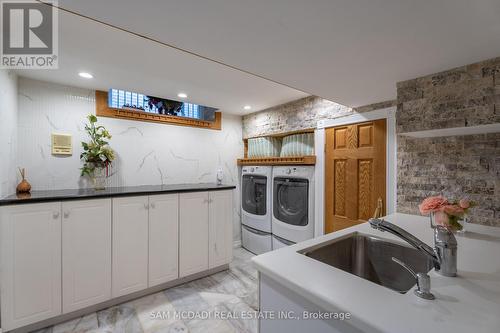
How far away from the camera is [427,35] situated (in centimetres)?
105

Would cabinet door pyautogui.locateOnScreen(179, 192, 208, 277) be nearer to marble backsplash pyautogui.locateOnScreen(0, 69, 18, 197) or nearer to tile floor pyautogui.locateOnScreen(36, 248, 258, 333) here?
tile floor pyautogui.locateOnScreen(36, 248, 258, 333)

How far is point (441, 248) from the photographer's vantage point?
83 centimetres

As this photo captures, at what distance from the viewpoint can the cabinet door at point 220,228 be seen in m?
2.57

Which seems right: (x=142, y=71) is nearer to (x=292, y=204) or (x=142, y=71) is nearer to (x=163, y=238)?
(x=163, y=238)

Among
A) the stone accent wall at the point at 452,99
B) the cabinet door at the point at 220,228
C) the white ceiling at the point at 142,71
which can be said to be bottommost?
the cabinet door at the point at 220,228

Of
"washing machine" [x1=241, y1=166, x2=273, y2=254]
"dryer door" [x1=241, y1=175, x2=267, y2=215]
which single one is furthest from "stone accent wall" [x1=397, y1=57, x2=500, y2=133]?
"dryer door" [x1=241, y1=175, x2=267, y2=215]

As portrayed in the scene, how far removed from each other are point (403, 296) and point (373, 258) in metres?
0.65

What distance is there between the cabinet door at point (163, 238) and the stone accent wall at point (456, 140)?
7.24 ft

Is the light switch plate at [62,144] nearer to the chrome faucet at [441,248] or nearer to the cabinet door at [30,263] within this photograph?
the cabinet door at [30,263]

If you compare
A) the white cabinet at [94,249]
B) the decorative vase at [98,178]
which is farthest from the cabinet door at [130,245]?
the decorative vase at [98,178]

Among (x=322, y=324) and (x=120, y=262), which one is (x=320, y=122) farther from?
(x=120, y=262)

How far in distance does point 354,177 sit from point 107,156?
2678 millimetres

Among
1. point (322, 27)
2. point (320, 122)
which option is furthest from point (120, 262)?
point (320, 122)

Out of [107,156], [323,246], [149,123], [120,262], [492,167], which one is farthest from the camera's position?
[149,123]
